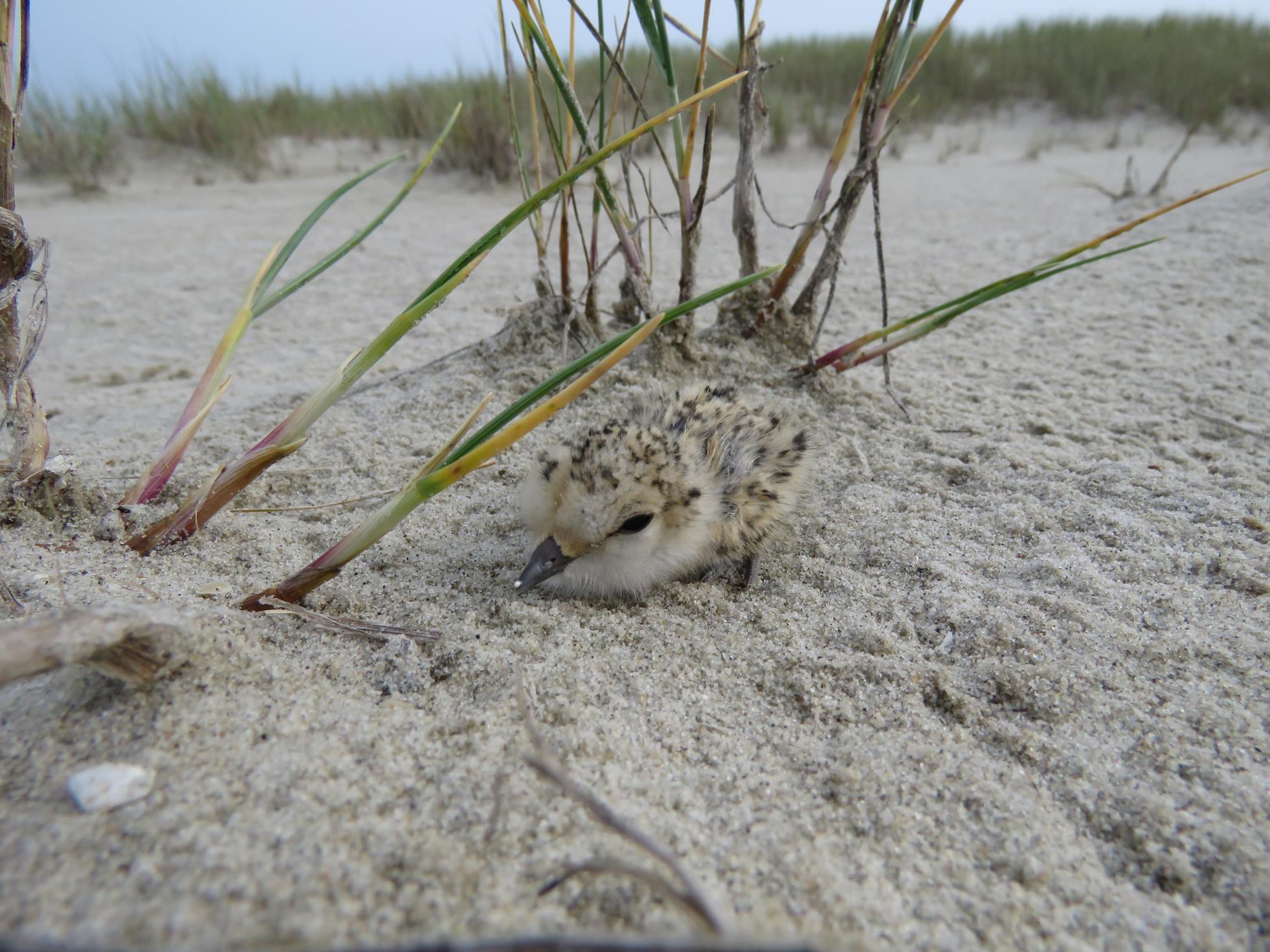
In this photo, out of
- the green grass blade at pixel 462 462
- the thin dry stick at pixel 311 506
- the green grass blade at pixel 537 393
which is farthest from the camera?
the thin dry stick at pixel 311 506

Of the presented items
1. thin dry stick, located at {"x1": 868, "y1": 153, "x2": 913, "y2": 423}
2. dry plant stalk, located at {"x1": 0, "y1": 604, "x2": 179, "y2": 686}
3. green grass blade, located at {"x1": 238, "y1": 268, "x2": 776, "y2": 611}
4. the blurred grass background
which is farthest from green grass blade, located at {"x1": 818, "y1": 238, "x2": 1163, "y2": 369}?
the blurred grass background

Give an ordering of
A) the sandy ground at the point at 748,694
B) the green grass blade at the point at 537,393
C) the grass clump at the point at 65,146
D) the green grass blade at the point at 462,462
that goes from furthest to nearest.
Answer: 1. the grass clump at the point at 65,146
2. the green grass blade at the point at 537,393
3. the green grass blade at the point at 462,462
4. the sandy ground at the point at 748,694

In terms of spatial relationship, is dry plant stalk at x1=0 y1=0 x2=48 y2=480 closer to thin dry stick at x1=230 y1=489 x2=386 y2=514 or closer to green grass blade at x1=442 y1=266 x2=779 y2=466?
thin dry stick at x1=230 y1=489 x2=386 y2=514

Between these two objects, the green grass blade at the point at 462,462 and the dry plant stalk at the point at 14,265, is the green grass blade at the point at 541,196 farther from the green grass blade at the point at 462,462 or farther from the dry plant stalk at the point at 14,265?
the dry plant stalk at the point at 14,265

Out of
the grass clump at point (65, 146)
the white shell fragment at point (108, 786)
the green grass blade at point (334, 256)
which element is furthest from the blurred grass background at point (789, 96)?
the white shell fragment at point (108, 786)

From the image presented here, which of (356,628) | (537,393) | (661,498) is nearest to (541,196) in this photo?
(537,393)

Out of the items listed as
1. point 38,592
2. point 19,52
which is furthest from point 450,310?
point 38,592
